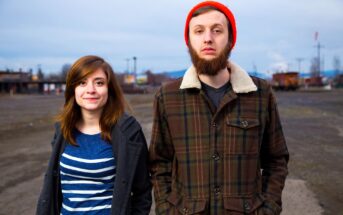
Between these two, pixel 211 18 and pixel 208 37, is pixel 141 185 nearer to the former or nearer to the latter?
pixel 208 37

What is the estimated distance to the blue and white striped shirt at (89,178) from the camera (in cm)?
245

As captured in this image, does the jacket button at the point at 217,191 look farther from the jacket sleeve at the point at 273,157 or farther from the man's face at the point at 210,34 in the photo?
the man's face at the point at 210,34

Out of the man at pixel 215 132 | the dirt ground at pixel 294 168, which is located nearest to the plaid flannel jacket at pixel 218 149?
the man at pixel 215 132

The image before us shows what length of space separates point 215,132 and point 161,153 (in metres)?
0.44

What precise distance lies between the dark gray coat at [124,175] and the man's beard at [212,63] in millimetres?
640

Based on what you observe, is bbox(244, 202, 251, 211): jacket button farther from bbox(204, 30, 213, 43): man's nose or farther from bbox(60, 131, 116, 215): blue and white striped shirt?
bbox(204, 30, 213, 43): man's nose

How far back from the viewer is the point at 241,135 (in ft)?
7.46

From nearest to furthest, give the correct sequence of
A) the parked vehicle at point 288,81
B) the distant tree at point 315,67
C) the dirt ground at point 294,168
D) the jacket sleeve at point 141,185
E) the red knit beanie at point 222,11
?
the red knit beanie at point 222,11, the jacket sleeve at point 141,185, the dirt ground at point 294,168, the parked vehicle at point 288,81, the distant tree at point 315,67

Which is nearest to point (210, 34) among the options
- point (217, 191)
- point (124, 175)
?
point (217, 191)

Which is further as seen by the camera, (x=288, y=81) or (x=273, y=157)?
(x=288, y=81)

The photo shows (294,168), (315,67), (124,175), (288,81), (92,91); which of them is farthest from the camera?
(315,67)

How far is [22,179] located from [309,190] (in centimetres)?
493

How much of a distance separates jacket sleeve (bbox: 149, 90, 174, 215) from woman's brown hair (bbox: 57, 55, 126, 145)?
12.6 inches

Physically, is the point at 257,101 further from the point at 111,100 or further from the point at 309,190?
the point at 309,190
